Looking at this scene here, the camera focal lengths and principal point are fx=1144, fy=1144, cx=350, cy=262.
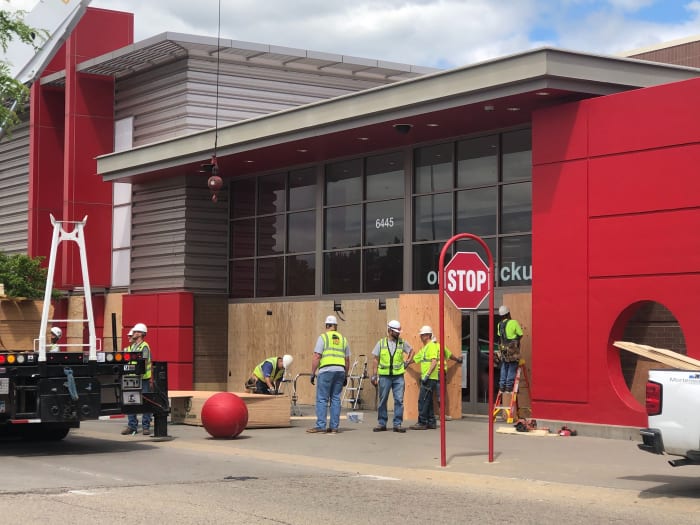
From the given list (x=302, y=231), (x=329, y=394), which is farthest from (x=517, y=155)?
(x=302, y=231)

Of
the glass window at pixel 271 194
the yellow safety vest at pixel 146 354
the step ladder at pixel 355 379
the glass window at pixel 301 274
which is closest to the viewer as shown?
the yellow safety vest at pixel 146 354

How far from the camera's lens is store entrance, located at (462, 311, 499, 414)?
71.4 feet

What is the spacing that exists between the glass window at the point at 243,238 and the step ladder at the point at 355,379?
5.25 metres

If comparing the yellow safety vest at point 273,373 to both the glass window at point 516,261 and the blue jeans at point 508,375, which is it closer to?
the blue jeans at point 508,375

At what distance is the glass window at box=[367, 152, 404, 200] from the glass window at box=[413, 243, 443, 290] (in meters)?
1.33

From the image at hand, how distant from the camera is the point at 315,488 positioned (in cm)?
1223

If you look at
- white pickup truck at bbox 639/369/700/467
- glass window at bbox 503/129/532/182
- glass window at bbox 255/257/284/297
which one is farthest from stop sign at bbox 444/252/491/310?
glass window at bbox 255/257/284/297

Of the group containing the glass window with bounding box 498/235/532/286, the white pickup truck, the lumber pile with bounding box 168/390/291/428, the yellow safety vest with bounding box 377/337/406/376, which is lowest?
the lumber pile with bounding box 168/390/291/428

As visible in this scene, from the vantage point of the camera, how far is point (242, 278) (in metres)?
29.0

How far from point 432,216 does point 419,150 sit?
1418 millimetres

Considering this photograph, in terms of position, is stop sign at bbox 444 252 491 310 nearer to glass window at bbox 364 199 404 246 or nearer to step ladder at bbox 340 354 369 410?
glass window at bbox 364 199 404 246

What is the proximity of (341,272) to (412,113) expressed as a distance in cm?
615

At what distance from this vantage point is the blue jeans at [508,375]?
65.9 ft

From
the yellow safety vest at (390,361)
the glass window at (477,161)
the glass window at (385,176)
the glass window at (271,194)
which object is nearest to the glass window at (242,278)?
the glass window at (271,194)
